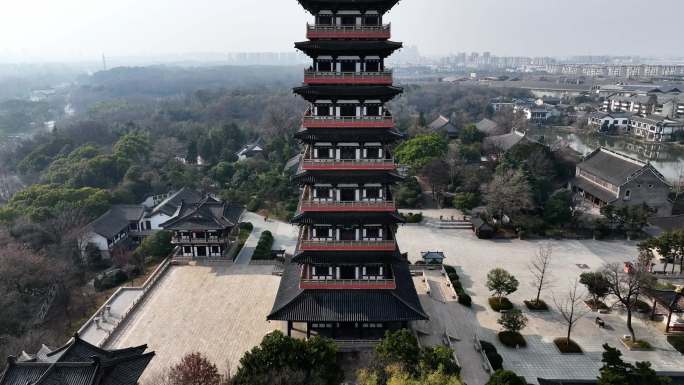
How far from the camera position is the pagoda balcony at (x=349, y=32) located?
78.6 feet

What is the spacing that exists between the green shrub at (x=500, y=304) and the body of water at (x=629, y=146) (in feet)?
174

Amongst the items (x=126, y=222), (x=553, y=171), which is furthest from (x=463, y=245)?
(x=126, y=222)

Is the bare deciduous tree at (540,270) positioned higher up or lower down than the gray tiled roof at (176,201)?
lower down

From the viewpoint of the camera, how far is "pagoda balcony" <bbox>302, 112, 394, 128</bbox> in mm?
24250

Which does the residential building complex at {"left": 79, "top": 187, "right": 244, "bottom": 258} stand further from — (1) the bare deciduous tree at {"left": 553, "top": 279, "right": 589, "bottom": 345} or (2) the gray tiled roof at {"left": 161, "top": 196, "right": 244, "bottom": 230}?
(1) the bare deciduous tree at {"left": 553, "top": 279, "right": 589, "bottom": 345}

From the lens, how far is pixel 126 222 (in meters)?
48.4

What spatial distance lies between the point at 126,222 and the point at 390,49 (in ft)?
123

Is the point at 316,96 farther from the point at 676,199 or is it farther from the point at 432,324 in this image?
the point at 676,199

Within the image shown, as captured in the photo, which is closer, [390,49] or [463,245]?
[390,49]

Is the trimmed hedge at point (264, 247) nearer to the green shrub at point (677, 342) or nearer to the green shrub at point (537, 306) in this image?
the green shrub at point (537, 306)

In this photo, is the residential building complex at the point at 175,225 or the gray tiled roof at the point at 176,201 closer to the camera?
the residential building complex at the point at 175,225

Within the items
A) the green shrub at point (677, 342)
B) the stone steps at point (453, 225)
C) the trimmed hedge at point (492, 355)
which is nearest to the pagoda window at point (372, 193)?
the trimmed hedge at point (492, 355)

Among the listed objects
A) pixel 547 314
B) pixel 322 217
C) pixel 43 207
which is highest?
pixel 322 217

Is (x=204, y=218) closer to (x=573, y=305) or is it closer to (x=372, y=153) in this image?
(x=372, y=153)
